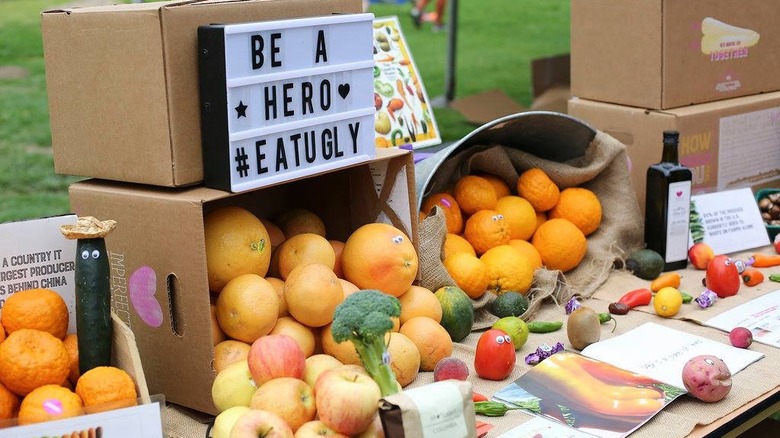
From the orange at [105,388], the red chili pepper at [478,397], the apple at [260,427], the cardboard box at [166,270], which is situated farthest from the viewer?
the red chili pepper at [478,397]

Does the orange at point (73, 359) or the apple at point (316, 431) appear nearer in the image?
the apple at point (316, 431)

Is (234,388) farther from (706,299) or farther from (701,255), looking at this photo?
(701,255)

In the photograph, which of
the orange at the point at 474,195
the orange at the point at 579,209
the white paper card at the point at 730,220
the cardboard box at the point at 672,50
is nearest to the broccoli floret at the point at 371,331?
the orange at the point at 474,195

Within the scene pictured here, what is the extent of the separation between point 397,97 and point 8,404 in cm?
166

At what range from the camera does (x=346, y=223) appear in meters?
2.28

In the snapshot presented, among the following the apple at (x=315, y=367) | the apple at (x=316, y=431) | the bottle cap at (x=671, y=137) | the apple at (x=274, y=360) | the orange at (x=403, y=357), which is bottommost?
the orange at (x=403, y=357)

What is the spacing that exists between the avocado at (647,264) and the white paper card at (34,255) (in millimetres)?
1567

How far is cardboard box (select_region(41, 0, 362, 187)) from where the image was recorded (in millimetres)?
1689

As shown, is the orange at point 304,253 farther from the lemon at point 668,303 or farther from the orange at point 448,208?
the lemon at point 668,303

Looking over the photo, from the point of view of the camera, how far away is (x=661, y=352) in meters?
2.03

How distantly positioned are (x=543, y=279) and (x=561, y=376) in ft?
1.85

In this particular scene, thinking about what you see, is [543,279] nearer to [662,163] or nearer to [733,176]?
[662,163]

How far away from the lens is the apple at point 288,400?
142 cm

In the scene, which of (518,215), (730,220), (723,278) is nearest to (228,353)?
(518,215)
